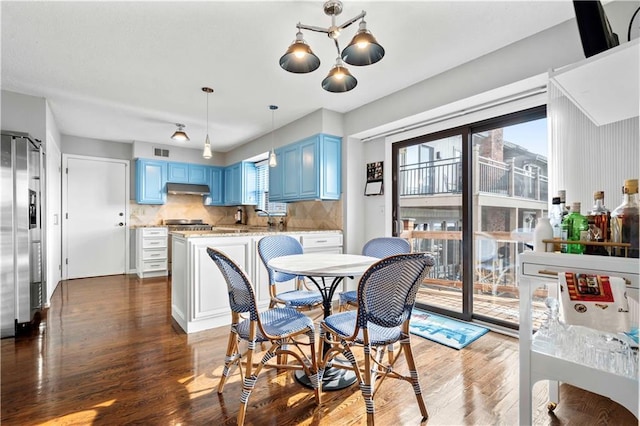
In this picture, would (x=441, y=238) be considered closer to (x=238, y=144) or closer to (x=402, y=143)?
(x=402, y=143)

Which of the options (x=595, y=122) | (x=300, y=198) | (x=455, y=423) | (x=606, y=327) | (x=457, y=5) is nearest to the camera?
(x=606, y=327)

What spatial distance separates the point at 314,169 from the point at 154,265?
359 centimetres

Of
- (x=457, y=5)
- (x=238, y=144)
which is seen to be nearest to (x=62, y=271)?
(x=238, y=144)

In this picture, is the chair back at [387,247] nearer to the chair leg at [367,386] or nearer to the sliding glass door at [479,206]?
the sliding glass door at [479,206]

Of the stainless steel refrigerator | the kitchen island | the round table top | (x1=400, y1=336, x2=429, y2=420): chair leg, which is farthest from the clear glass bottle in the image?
the stainless steel refrigerator

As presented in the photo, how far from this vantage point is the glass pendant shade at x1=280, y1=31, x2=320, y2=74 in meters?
1.73

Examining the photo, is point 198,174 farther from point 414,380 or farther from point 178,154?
point 414,380

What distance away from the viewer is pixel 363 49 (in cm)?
175

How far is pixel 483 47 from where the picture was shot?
8.08 feet

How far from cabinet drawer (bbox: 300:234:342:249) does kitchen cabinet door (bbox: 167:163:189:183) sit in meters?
3.59

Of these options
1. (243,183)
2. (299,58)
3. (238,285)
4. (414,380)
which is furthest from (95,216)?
(414,380)

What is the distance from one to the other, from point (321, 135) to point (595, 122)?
2630 mm

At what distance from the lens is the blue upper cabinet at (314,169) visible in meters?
3.89

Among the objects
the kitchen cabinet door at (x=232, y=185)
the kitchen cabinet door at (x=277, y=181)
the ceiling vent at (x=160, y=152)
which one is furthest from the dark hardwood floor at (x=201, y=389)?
the ceiling vent at (x=160, y=152)
